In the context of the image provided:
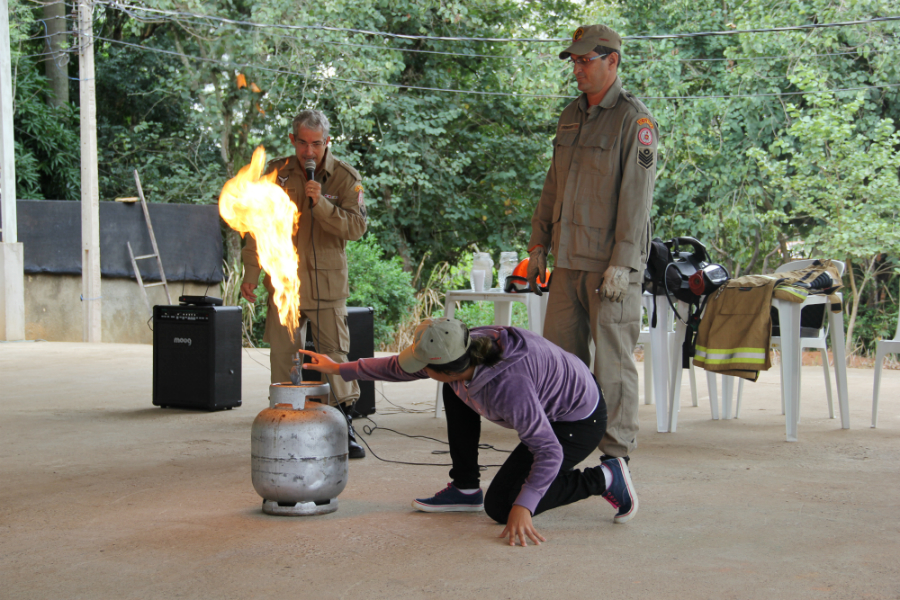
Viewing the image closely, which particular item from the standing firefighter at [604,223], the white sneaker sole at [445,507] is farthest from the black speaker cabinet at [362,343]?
the white sneaker sole at [445,507]

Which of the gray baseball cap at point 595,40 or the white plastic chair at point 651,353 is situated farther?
the white plastic chair at point 651,353

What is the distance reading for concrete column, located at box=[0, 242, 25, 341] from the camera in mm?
10094

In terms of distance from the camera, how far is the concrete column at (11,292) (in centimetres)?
1009

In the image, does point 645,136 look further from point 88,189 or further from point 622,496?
point 88,189

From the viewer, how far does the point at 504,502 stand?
2.79 m

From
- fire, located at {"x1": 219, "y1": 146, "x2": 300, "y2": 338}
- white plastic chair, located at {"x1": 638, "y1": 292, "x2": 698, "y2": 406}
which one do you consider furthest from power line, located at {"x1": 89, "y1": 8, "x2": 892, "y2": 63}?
fire, located at {"x1": 219, "y1": 146, "x2": 300, "y2": 338}

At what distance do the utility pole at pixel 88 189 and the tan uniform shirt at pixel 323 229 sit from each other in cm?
771

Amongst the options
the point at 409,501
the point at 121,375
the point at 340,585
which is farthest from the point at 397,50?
the point at 340,585

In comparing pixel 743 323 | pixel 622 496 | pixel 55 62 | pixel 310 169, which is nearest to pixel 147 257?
pixel 55 62

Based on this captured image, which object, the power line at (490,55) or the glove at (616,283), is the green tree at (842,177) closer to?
the power line at (490,55)

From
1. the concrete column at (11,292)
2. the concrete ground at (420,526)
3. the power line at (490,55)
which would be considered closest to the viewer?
the concrete ground at (420,526)

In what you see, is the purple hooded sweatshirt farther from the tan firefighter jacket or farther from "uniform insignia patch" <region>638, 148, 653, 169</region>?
the tan firefighter jacket

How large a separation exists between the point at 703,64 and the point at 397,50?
454 centimetres

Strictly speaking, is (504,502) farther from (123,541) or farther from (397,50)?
(397,50)
